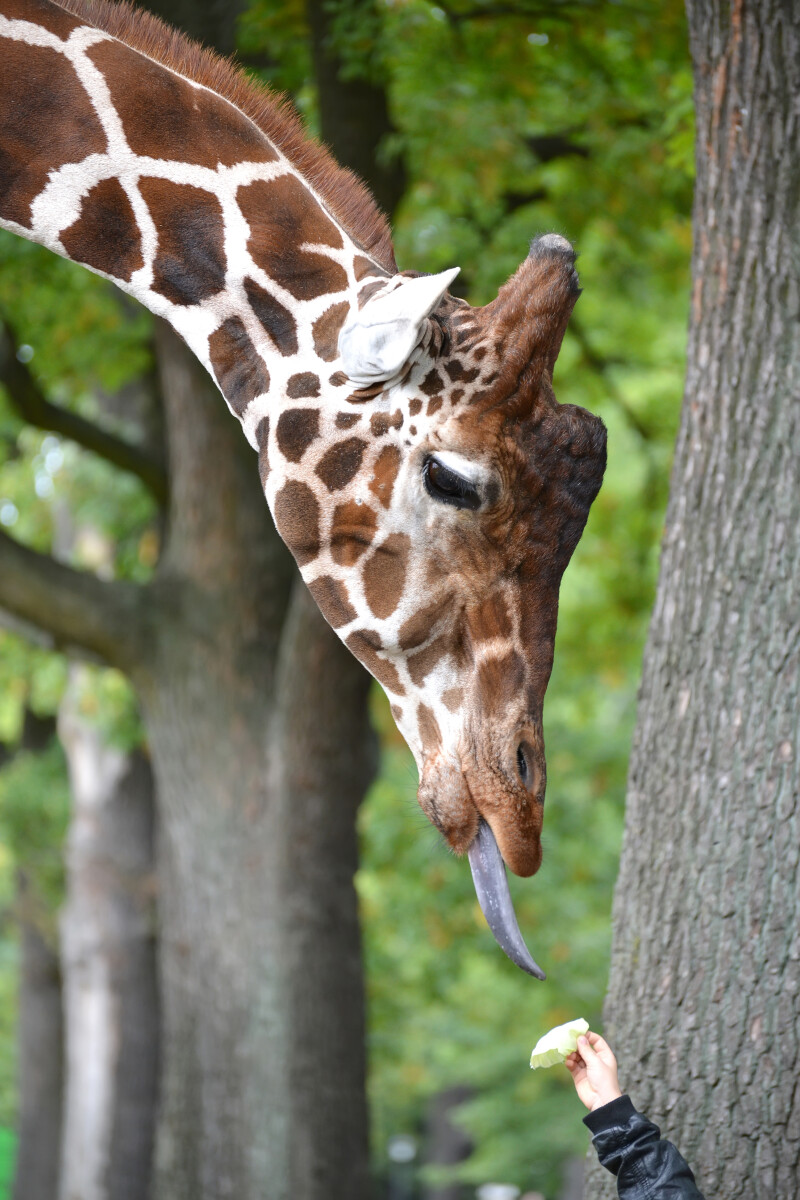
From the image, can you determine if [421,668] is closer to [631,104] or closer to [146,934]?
[631,104]

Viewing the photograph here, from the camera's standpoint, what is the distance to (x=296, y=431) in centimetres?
244

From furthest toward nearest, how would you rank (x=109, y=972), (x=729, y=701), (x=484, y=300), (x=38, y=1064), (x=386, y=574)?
(x=38, y=1064)
(x=109, y=972)
(x=484, y=300)
(x=729, y=701)
(x=386, y=574)

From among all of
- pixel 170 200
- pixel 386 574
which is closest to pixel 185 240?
pixel 170 200

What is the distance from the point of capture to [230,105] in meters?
2.67

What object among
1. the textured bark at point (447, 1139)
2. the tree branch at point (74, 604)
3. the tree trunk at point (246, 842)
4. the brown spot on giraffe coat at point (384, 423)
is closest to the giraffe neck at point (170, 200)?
the brown spot on giraffe coat at point (384, 423)

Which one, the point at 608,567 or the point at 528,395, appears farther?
the point at 608,567

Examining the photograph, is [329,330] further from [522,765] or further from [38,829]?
[38,829]

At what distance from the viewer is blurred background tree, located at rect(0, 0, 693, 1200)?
640cm

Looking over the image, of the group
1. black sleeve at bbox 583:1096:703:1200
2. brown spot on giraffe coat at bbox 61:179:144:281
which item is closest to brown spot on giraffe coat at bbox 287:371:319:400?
brown spot on giraffe coat at bbox 61:179:144:281

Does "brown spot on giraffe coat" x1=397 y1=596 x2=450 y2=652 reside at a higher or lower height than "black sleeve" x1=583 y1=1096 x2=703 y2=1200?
higher

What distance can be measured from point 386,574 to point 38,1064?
1144 centimetres

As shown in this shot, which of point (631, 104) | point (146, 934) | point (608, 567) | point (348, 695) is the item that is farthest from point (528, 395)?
point (608, 567)

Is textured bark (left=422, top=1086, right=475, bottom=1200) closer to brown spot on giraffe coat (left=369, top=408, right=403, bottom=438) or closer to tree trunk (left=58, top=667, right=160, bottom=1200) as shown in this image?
tree trunk (left=58, top=667, right=160, bottom=1200)

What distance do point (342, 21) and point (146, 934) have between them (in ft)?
22.4
